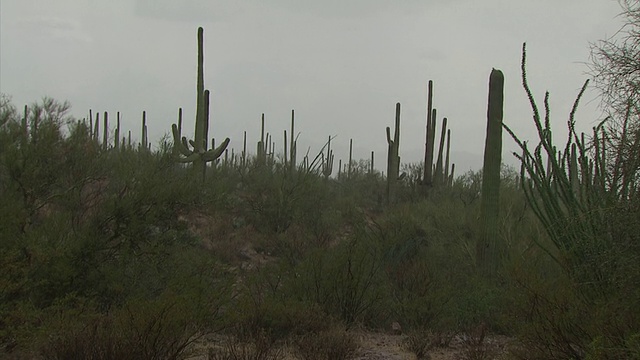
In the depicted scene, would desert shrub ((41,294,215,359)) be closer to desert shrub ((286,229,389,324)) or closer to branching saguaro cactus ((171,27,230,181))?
desert shrub ((286,229,389,324))

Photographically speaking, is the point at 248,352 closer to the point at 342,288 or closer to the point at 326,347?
the point at 326,347

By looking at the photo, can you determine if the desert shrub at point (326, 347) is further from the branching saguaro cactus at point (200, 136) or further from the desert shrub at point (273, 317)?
the branching saguaro cactus at point (200, 136)

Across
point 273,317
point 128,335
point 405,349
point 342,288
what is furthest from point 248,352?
point 342,288

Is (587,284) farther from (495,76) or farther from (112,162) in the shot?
(112,162)

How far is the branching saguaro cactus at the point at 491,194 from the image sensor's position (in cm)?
1257

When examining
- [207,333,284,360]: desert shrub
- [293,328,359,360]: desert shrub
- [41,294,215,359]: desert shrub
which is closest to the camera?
[41,294,215,359]: desert shrub

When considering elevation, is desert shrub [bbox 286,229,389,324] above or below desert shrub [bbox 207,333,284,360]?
above

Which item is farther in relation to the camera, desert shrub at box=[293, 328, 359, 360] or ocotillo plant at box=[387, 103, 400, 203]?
ocotillo plant at box=[387, 103, 400, 203]

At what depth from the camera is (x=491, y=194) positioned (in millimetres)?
12617

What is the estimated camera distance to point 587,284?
25.6ft

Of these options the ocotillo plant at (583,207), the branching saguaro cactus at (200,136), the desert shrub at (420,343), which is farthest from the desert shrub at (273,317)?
the branching saguaro cactus at (200,136)

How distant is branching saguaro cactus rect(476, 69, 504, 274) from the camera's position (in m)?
12.6

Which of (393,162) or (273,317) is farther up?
(393,162)

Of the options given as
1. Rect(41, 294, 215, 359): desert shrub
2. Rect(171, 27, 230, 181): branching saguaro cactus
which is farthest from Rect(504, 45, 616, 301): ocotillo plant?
Rect(171, 27, 230, 181): branching saguaro cactus
